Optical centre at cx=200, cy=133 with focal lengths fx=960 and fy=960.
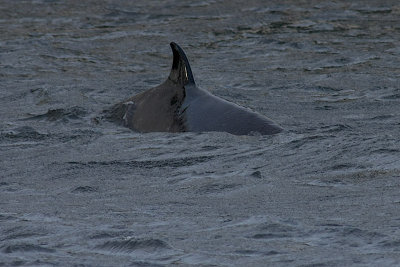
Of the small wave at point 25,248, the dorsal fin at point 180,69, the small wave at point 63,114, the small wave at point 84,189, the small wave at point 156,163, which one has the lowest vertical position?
the small wave at point 63,114

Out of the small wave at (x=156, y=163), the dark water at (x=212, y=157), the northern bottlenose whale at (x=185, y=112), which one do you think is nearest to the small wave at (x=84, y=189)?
the dark water at (x=212, y=157)

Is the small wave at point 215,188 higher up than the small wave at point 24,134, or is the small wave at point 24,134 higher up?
the small wave at point 215,188

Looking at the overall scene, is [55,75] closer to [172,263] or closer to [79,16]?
[79,16]

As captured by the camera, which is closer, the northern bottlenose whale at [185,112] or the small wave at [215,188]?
the small wave at [215,188]

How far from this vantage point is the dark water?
5.34m

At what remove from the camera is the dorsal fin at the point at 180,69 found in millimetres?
9023

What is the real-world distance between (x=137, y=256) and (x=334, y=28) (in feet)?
39.4

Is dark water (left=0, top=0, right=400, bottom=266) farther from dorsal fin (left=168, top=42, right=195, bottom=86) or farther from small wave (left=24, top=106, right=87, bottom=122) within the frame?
dorsal fin (left=168, top=42, right=195, bottom=86)

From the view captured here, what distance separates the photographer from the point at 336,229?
5434 millimetres

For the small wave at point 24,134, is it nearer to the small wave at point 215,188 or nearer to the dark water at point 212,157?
the dark water at point 212,157

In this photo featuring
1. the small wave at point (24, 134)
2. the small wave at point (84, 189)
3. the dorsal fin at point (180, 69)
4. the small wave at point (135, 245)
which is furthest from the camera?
the small wave at point (24, 134)

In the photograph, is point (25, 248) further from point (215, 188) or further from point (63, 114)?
point (63, 114)

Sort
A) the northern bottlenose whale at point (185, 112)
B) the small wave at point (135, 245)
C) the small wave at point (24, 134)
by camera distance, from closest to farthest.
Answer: the small wave at point (135, 245), the northern bottlenose whale at point (185, 112), the small wave at point (24, 134)

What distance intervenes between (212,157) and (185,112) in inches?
44.7
